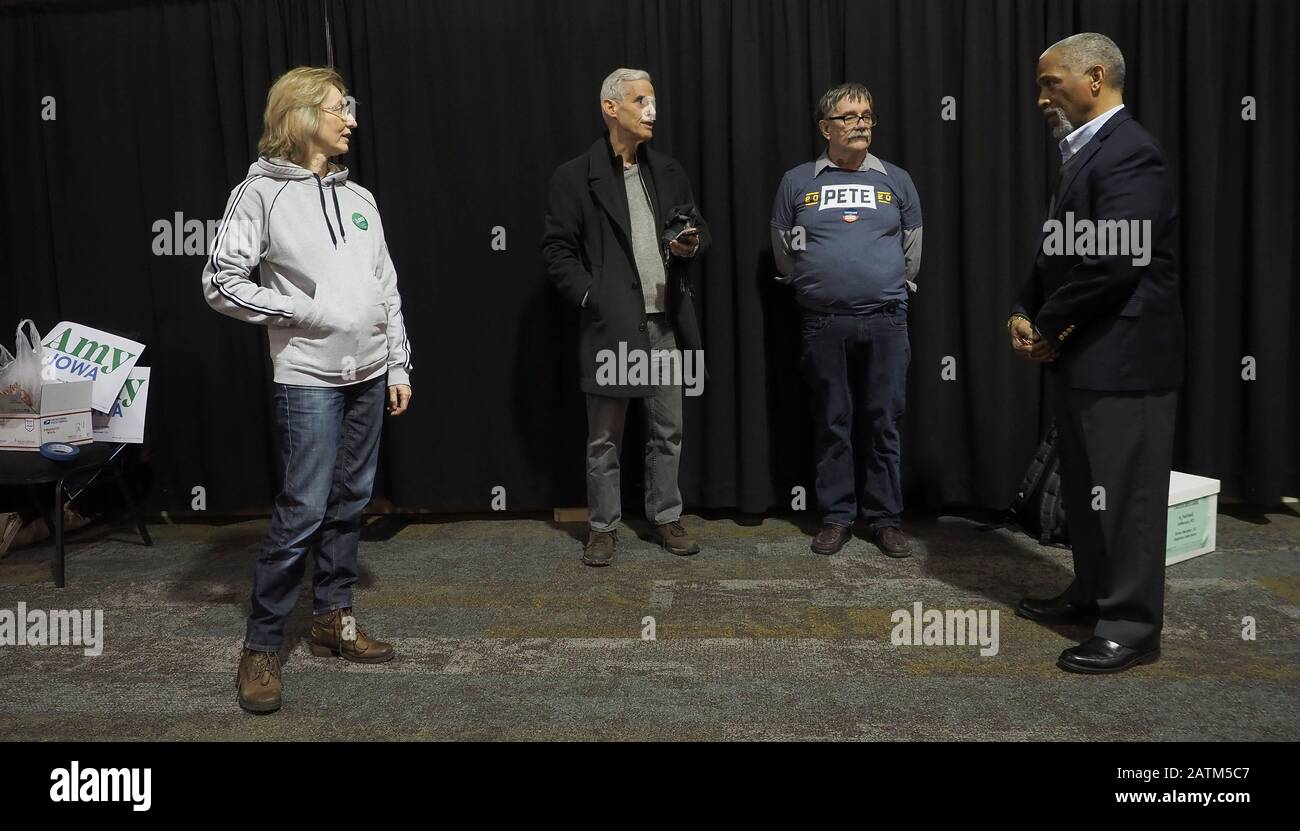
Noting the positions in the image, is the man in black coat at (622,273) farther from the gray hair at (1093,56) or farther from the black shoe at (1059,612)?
the gray hair at (1093,56)

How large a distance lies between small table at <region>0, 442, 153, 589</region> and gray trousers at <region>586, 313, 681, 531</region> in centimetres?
192

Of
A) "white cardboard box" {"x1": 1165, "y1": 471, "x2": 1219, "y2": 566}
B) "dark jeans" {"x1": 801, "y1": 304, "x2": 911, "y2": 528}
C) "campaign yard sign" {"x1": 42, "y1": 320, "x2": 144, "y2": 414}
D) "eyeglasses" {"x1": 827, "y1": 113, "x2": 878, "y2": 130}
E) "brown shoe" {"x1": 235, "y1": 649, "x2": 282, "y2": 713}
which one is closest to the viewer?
"brown shoe" {"x1": 235, "y1": 649, "x2": 282, "y2": 713}

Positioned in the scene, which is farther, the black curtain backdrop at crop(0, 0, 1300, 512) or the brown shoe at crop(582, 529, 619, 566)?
the black curtain backdrop at crop(0, 0, 1300, 512)

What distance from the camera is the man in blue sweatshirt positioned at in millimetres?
3822

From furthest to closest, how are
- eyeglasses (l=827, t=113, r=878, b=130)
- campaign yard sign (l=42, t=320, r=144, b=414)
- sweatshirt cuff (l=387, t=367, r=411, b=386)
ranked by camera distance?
campaign yard sign (l=42, t=320, r=144, b=414) < eyeglasses (l=827, t=113, r=878, b=130) < sweatshirt cuff (l=387, t=367, r=411, b=386)

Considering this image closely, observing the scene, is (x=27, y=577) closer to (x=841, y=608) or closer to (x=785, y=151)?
(x=841, y=608)

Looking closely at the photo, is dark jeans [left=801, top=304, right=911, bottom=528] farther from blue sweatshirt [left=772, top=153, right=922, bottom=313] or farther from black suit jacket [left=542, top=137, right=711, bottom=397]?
black suit jacket [left=542, top=137, right=711, bottom=397]

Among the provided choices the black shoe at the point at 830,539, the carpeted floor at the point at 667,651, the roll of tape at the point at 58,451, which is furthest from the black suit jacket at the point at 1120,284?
the roll of tape at the point at 58,451

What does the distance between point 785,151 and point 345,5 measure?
1958 millimetres

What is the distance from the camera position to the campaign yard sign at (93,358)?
414cm

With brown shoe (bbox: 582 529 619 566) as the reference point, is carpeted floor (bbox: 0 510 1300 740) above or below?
below

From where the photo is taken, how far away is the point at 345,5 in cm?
436

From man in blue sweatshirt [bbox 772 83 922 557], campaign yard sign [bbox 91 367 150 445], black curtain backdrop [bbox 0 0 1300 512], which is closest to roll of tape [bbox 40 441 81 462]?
campaign yard sign [bbox 91 367 150 445]

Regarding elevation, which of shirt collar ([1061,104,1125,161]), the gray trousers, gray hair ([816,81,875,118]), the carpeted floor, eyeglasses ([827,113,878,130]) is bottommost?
the carpeted floor
